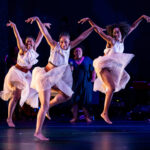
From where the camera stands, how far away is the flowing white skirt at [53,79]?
4852mm

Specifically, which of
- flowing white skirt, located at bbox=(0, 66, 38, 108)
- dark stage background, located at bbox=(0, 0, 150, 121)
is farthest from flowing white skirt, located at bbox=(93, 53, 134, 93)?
dark stage background, located at bbox=(0, 0, 150, 121)

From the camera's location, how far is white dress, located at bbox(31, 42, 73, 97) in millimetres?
4879

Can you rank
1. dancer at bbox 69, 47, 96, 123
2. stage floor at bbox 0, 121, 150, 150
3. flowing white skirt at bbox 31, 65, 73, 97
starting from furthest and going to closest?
dancer at bbox 69, 47, 96, 123 → flowing white skirt at bbox 31, 65, 73, 97 → stage floor at bbox 0, 121, 150, 150

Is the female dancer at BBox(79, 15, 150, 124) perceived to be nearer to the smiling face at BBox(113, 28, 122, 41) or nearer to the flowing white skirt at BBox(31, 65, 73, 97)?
the smiling face at BBox(113, 28, 122, 41)

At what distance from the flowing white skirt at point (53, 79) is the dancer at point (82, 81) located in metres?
2.10

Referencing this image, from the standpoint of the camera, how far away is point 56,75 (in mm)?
5066

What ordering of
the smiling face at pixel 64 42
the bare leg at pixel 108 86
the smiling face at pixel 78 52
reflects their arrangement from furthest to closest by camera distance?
1. the smiling face at pixel 78 52
2. the bare leg at pixel 108 86
3. the smiling face at pixel 64 42

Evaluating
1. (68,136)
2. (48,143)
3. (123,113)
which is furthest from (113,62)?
(123,113)

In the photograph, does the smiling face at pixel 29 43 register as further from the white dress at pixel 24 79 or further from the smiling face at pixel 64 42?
the smiling face at pixel 64 42

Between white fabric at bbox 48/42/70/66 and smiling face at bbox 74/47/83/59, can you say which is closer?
white fabric at bbox 48/42/70/66

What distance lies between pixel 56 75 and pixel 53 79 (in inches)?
3.7

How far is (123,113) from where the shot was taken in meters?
9.83

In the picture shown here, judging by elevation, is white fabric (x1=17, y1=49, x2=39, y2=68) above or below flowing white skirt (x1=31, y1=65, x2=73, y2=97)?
above

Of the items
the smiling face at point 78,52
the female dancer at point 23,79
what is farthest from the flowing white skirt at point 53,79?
the smiling face at point 78,52
